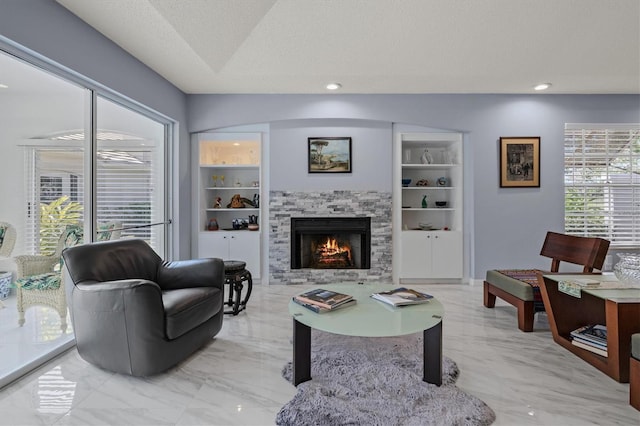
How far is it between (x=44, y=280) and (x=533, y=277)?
4.05 m

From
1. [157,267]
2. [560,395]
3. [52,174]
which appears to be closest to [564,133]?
[560,395]

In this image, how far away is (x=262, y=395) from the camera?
188cm

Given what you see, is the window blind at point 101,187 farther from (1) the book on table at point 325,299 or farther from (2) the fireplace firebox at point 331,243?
(1) the book on table at point 325,299

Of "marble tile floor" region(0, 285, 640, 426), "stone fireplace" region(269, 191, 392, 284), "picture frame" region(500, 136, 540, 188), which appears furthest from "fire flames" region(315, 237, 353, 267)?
"picture frame" region(500, 136, 540, 188)

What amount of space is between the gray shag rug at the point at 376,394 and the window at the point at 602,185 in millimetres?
3526

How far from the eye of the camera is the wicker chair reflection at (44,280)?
2.28m

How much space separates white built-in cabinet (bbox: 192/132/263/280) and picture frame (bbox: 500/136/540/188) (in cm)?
320

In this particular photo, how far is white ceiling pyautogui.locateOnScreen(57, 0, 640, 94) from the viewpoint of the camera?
243 cm

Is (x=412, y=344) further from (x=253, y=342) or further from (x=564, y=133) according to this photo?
(x=564, y=133)

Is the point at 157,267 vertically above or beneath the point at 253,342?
above

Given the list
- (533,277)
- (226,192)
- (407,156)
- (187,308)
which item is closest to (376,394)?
(187,308)

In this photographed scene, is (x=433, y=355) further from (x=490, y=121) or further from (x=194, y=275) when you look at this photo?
(x=490, y=121)

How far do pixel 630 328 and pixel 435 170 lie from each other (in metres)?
3.06

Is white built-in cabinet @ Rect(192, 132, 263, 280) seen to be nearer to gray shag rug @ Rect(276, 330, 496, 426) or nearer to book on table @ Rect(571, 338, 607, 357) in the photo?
gray shag rug @ Rect(276, 330, 496, 426)
